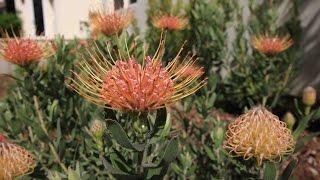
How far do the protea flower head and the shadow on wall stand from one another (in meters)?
3.06

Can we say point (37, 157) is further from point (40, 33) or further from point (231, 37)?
point (231, 37)

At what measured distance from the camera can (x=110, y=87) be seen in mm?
871

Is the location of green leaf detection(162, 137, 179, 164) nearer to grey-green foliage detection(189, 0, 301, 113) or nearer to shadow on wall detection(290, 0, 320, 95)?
grey-green foliage detection(189, 0, 301, 113)

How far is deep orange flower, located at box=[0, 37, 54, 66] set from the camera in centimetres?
158

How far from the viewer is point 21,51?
1.60m

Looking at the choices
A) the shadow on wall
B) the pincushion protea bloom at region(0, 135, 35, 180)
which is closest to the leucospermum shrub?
the pincushion protea bloom at region(0, 135, 35, 180)

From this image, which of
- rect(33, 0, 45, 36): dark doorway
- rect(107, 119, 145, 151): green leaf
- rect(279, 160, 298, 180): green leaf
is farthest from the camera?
rect(33, 0, 45, 36): dark doorway

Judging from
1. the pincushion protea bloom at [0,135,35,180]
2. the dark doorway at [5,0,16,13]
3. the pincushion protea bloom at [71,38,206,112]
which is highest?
the dark doorway at [5,0,16,13]

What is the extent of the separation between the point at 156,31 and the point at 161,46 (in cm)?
346

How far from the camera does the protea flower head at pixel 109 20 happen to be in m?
1.66

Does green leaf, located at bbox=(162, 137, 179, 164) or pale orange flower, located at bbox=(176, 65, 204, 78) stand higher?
pale orange flower, located at bbox=(176, 65, 204, 78)

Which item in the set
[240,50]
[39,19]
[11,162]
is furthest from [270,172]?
[240,50]

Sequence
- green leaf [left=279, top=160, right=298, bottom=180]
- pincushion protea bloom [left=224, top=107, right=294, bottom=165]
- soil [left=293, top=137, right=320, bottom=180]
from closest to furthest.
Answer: green leaf [left=279, top=160, right=298, bottom=180] < pincushion protea bloom [left=224, top=107, right=294, bottom=165] < soil [left=293, top=137, right=320, bottom=180]

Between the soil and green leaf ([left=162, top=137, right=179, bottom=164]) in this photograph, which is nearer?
green leaf ([left=162, top=137, right=179, bottom=164])
